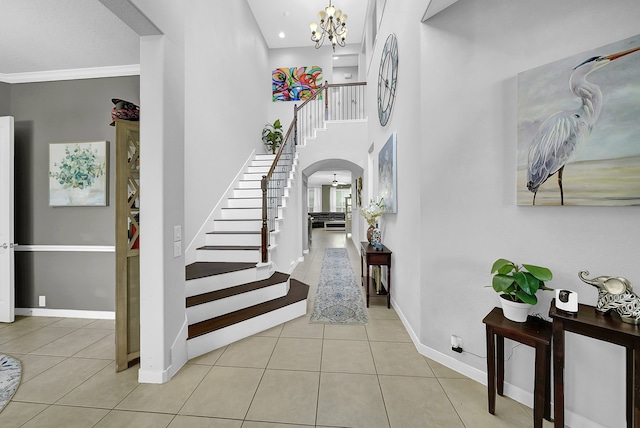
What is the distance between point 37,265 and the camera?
3137 millimetres

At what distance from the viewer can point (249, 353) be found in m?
Result: 2.29

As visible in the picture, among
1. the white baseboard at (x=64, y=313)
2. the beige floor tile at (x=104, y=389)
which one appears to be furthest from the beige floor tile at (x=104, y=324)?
the beige floor tile at (x=104, y=389)

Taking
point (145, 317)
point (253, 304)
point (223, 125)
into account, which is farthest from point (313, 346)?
point (223, 125)

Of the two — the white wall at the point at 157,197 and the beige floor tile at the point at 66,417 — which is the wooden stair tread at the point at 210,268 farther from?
the beige floor tile at the point at 66,417

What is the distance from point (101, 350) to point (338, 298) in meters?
2.68

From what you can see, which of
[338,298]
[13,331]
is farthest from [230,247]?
[13,331]

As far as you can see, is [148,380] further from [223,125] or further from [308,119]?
[308,119]

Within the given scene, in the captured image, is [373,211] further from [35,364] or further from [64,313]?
[64,313]

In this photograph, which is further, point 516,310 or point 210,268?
point 210,268

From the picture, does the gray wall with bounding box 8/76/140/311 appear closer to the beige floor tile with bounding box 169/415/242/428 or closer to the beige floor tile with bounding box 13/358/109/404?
the beige floor tile with bounding box 13/358/109/404

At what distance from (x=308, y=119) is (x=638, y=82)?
6.36 metres

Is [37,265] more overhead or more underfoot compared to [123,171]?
more underfoot

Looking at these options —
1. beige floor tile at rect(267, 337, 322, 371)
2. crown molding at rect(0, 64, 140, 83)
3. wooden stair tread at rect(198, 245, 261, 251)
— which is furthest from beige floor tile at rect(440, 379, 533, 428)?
crown molding at rect(0, 64, 140, 83)

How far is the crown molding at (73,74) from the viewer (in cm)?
298
